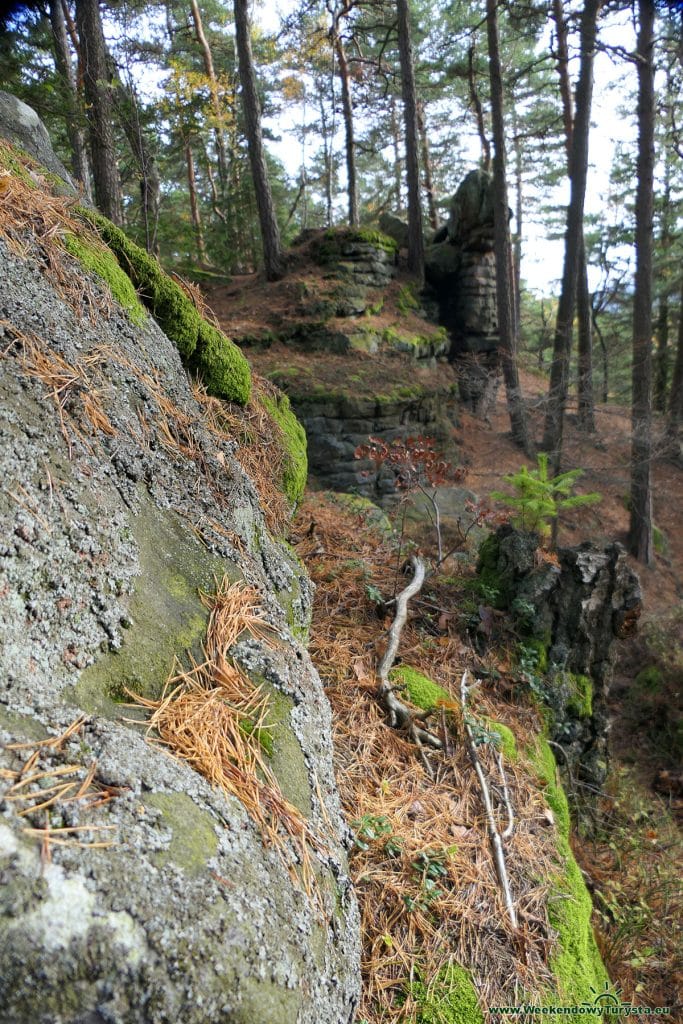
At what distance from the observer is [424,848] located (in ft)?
7.54

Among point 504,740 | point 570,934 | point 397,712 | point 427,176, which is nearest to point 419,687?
point 397,712

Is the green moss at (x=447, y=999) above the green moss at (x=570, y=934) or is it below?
above

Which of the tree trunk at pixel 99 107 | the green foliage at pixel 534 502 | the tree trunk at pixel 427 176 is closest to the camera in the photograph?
the green foliage at pixel 534 502

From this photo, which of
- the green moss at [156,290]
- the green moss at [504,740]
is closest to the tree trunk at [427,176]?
the green moss at [156,290]

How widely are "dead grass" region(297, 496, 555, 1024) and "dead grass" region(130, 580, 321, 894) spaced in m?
0.68

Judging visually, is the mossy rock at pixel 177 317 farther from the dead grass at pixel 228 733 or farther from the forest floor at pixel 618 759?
the dead grass at pixel 228 733

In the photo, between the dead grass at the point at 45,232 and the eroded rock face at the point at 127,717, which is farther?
the dead grass at the point at 45,232

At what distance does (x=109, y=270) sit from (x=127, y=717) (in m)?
1.99

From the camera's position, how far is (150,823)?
1.09 m

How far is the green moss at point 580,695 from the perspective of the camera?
4.09m

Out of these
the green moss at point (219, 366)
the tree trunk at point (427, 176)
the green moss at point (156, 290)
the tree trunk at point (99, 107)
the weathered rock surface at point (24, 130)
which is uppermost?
the tree trunk at point (427, 176)

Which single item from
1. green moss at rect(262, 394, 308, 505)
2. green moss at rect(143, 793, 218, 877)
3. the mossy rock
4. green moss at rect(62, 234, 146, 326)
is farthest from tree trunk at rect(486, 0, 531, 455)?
green moss at rect(143, 793, 218, 877)

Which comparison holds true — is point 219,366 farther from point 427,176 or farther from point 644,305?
point 427,176

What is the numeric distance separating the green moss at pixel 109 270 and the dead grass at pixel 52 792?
1955 millimetres
